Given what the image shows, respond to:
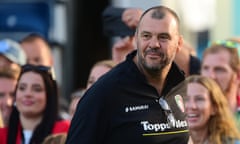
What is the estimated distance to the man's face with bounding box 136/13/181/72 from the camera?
6.29 metres

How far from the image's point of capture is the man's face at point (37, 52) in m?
9.52

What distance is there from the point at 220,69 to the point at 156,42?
215 cm

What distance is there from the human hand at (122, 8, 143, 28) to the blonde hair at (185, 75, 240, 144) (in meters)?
0.54

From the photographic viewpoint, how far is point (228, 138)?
25.5 feet

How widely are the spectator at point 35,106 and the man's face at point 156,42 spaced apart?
5.74ft

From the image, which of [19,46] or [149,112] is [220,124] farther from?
[19,46]

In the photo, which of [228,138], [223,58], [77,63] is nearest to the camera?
[228,138]

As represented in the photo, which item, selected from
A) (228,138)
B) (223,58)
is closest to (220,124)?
(228,138)

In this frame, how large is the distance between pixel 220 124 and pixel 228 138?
5.3 inches

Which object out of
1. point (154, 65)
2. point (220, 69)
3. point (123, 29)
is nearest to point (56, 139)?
point (154, 65)

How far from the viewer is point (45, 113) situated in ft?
26.5

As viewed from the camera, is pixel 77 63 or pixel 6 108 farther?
pixel 77 63

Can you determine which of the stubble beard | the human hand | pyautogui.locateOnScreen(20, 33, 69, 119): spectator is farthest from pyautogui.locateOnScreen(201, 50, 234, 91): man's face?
the stubble beard

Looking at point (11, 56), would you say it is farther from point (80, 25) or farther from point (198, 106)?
point (80, 25)
